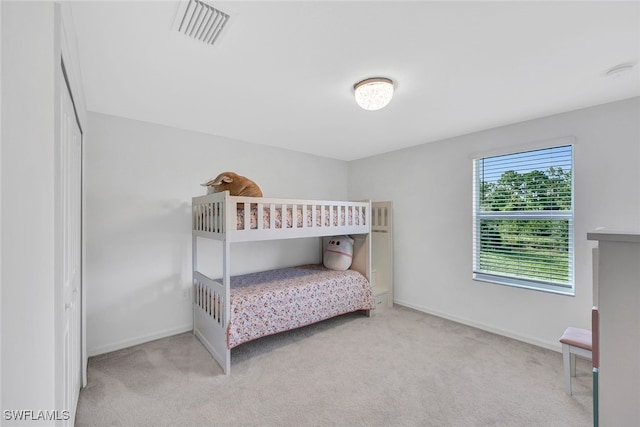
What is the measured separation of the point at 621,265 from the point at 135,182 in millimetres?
3238

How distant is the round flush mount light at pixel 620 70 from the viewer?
5.71 ft

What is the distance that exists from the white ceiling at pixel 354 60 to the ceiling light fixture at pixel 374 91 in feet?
0.19

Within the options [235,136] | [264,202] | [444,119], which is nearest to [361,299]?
[264,202]

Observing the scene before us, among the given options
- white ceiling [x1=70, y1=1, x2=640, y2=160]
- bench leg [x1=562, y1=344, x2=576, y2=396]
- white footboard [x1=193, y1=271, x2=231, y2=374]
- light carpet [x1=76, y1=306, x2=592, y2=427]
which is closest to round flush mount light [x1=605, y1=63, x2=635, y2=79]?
white ceiling [x1=70, y1=1, x2=640, y2=160]

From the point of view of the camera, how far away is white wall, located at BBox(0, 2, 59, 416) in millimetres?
769

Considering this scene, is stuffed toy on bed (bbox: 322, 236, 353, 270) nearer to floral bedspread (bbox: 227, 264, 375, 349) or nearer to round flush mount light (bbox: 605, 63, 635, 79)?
floral bedspread (bbox: 227, 264, 375, 349)

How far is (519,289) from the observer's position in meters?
2.79

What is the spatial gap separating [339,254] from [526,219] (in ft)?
6.62

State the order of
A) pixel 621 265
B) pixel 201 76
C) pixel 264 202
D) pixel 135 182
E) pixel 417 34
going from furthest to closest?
1. pixel 135 182
2. pixel 264 202
3. pixel 201 76
4. pixel 417 34
5. pixel 621 265

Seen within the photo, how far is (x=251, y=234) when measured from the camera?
8.00ft

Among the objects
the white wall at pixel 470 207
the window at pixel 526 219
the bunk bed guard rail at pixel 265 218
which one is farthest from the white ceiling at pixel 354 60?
the bunk bed guard rail at pixel 265 218

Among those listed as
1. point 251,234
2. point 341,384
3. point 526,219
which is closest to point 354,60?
point 251,234

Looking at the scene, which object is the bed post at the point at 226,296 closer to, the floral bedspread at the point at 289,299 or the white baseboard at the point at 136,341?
the floral bedspread at the point at 289,299

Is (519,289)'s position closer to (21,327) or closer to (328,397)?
(328,397)
